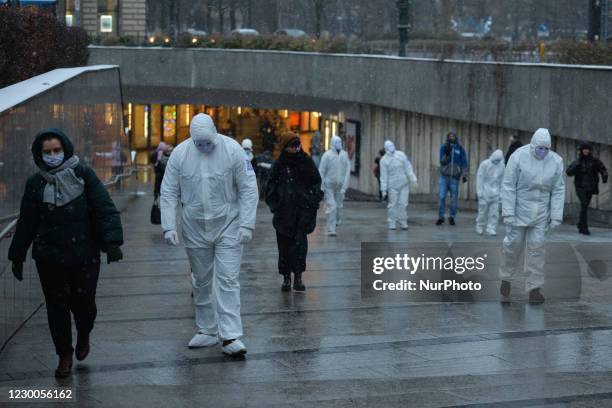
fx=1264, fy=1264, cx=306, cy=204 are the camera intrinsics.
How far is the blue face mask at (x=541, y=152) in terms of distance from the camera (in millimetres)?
11578

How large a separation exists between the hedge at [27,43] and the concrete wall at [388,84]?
9.43 m

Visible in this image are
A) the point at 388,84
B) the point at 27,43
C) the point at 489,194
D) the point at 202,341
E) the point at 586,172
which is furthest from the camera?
the point at 388,84

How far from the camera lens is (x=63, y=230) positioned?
7.99m

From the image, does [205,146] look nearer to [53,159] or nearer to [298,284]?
[53,159]

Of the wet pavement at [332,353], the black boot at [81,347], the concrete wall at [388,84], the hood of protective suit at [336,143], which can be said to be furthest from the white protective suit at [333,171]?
the black boot at [81,347]

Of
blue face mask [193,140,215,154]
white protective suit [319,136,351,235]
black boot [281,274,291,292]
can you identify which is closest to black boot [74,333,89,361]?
blue face mask [193,140,215,154]

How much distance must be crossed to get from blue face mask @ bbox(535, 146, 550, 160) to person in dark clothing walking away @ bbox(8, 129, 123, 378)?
4.86m

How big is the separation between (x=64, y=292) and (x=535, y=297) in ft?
16.0

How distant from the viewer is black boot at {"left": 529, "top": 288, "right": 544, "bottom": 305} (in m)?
11.3

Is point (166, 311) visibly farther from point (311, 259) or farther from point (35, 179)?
point (311, 259)

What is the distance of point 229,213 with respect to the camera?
9039 millimetres

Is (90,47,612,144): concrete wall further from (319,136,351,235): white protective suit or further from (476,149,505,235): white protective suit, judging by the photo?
(319,136,351,235): white protective suit

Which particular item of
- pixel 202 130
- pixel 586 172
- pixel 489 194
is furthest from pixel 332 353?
pixel 586 172

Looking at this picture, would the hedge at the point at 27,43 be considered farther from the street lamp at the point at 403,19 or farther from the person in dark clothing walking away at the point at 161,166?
the street lamp at the point at 403,19
